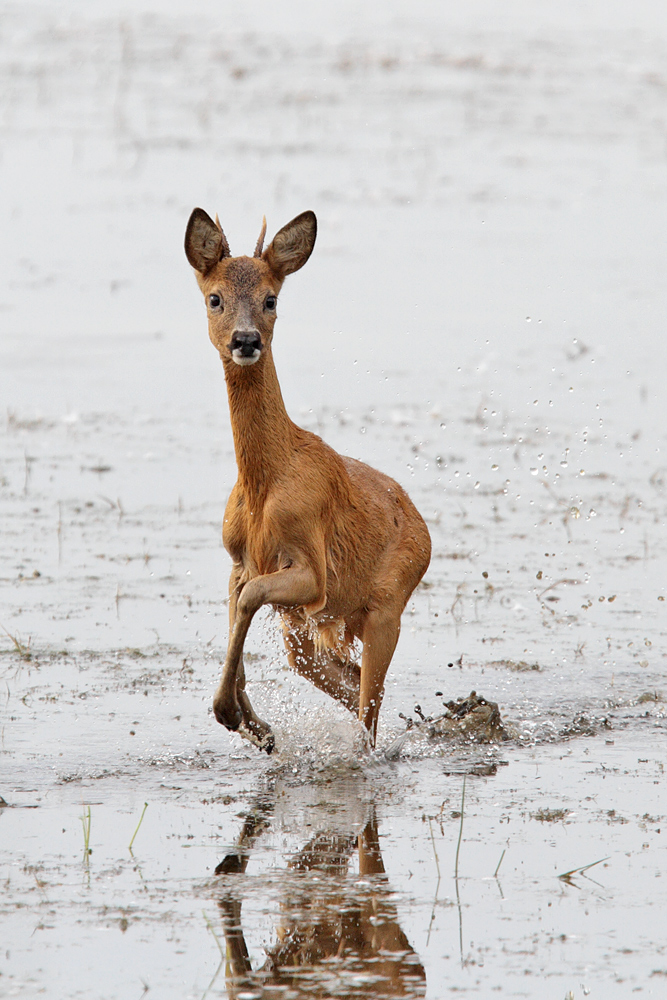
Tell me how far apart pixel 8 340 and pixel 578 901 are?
1047 centimetres

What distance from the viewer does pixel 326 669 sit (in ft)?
25.6

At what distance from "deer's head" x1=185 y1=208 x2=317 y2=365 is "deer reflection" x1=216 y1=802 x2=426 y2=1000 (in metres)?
1.93

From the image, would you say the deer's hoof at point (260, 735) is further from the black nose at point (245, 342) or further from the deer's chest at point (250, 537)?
the black nose at point (245, 342)

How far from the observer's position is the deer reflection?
196 inches

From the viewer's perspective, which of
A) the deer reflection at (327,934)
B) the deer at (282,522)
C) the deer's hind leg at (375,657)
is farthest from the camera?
the deer's hind leg at (375,657)

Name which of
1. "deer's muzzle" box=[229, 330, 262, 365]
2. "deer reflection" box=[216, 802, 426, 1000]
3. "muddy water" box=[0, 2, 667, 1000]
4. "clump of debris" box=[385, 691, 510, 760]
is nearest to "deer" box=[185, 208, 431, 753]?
"deer's muzzle" box=[229, 330, 262, 365]

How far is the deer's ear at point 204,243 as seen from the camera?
7.00m

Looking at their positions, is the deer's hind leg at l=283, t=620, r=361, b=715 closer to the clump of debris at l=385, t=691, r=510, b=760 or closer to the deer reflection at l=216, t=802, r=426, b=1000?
the clump of debris at l=385, t=691, r=510, b=760

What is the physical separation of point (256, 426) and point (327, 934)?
2.39 metres

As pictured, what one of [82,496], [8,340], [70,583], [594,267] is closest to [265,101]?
[594,267]

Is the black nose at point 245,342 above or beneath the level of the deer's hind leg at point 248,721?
above

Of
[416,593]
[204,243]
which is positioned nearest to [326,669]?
[204,243]

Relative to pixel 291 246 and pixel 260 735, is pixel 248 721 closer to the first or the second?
pixel 260 735

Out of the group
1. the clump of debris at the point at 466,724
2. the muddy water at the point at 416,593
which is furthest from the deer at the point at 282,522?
the muddy water at the point at 416,593
